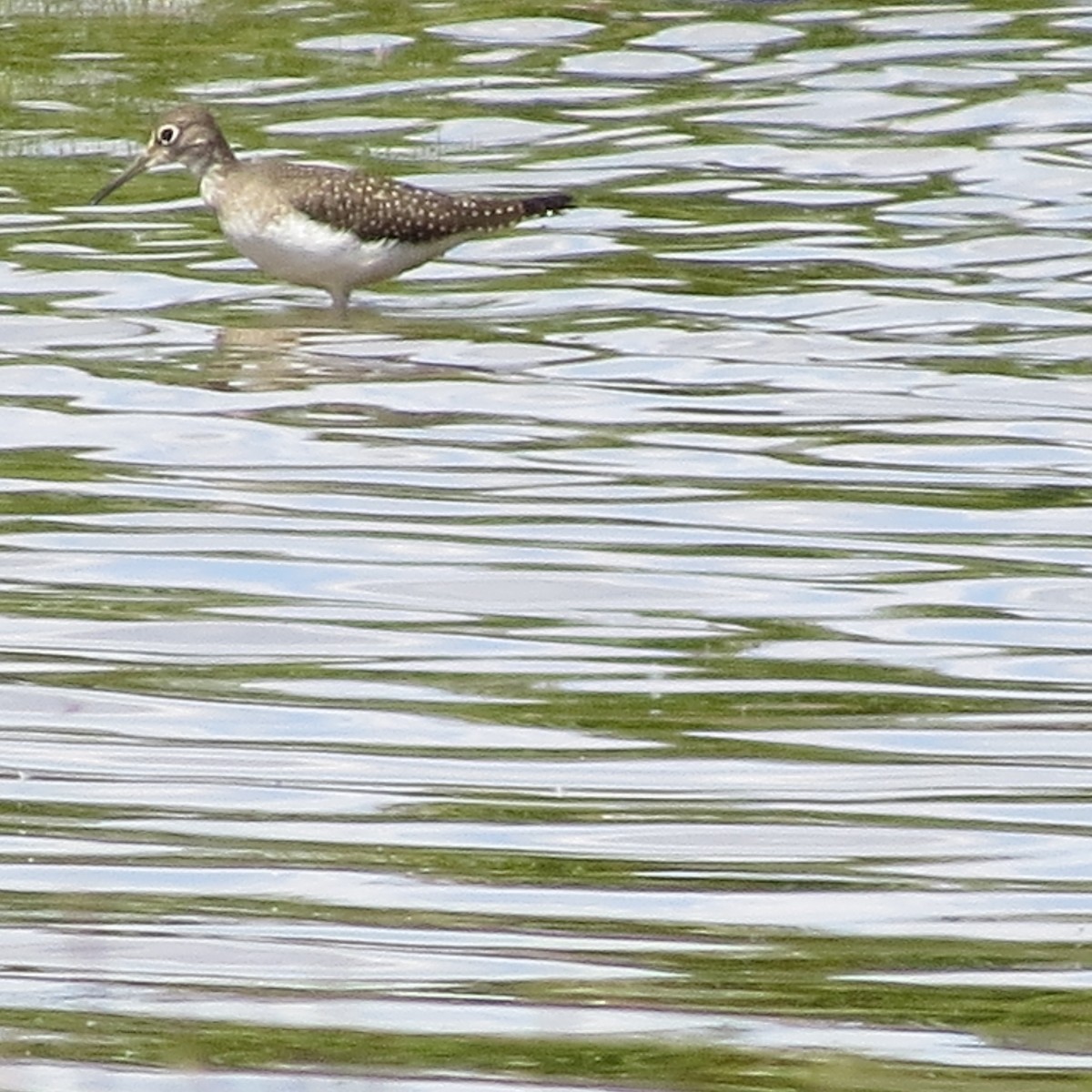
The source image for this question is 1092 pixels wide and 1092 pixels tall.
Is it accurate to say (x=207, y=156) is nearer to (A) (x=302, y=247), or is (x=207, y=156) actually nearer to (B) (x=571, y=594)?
(A) (x=302, y=247)

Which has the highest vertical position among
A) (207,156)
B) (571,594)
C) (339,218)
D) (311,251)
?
(207,156)

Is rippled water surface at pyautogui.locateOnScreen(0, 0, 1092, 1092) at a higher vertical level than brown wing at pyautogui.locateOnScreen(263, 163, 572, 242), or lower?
lower

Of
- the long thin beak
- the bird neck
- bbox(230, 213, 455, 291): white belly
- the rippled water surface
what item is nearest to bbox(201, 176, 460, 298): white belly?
bbox(230, 213, 455, 291): white belly

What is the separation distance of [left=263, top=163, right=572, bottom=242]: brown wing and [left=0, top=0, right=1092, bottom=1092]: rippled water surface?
314 millimetres

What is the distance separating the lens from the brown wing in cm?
1391

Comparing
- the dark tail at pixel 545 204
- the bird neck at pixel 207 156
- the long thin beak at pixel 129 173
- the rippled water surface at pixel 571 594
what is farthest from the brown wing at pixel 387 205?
the long thin beak at pixel 129 173

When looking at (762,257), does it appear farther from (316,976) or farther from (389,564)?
(316,976)

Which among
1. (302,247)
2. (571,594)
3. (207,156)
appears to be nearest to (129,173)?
(207,156)

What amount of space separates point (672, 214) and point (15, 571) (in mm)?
6123

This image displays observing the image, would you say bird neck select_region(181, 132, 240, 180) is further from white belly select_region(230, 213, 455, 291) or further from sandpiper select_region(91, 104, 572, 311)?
white belly select_region(230, 213, 455, 291)

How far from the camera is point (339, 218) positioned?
45.5 ft

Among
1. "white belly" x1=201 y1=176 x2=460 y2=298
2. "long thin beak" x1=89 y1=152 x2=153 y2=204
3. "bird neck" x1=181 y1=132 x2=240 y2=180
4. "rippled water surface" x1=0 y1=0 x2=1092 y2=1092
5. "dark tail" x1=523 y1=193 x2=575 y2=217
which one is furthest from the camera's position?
"long thin beak" x1=89 y1=152 x2=153 y2=204

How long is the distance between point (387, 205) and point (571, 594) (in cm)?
491

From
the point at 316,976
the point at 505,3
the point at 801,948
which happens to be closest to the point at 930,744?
the point at 801,948
